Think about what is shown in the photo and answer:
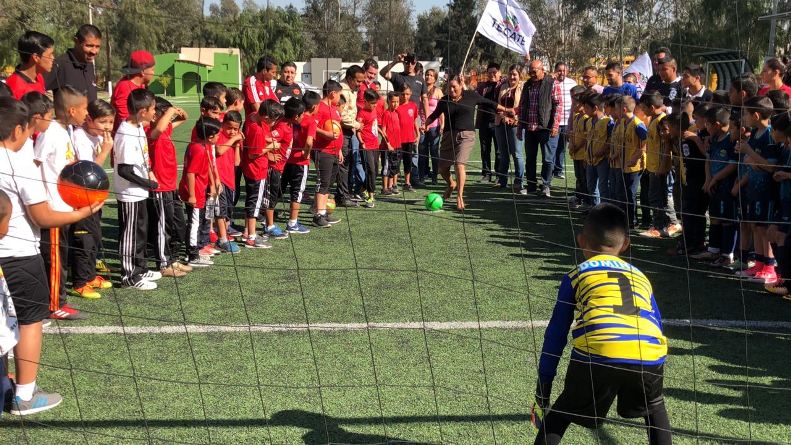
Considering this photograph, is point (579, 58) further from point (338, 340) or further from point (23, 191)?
point (23, 191)

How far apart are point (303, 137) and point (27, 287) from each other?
535cm

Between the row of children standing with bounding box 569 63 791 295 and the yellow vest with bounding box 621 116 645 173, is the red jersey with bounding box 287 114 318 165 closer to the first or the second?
the row of children standing with bounding box 569 63 791 295

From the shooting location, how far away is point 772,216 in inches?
270

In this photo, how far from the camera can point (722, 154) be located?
7504 millimetres

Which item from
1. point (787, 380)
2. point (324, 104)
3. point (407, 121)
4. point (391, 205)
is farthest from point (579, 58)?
point (407, 121)

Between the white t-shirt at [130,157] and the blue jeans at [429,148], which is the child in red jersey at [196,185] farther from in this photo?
the blue jeans at [429,148]

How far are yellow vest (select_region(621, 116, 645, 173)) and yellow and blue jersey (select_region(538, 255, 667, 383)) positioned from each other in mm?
5653

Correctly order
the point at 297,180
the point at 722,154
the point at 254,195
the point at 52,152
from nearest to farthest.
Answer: the point at 52,152 < the point at 722,154 < the point at 254,195 < the point at 297,180

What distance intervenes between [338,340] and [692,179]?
453 cm

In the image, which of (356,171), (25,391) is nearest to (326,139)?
(356,171)

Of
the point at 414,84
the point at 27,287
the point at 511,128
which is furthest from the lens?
the point at 414,84

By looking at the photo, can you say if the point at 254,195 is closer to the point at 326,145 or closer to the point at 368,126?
the point at 326,145

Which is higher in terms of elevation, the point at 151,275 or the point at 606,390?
the point at 606,390

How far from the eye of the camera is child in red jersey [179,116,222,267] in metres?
7.41
